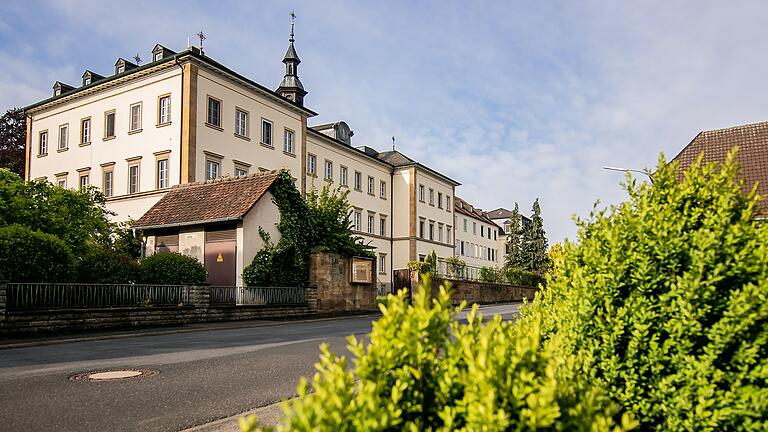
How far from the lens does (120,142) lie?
34.7 meters

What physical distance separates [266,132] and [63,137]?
524 inches

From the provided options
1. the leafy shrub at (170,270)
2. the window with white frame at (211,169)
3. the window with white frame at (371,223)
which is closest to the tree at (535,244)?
the window with white frame at (371,223)

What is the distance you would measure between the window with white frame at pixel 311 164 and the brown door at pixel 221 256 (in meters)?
19.8

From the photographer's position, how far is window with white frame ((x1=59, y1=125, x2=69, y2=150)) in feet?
124

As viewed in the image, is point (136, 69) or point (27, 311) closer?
point (27, 311)

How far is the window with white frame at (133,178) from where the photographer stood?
1321 inches

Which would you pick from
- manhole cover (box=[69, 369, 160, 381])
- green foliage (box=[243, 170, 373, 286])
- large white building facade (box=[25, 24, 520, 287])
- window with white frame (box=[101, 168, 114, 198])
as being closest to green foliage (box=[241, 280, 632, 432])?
manhole cover (box=[69, 369, 160, 381])

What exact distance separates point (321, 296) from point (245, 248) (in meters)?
3.95

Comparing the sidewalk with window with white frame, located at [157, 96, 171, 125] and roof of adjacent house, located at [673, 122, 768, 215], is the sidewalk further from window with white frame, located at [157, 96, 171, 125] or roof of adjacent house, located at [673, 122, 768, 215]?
roof of adjacent house, located at [673, 122, 768, 215]

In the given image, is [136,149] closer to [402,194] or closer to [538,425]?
[402,194]

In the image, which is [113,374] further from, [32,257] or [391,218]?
[391,218]

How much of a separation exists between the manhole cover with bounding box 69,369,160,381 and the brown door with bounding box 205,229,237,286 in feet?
49.1

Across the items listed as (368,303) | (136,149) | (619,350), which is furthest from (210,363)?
(136,149)

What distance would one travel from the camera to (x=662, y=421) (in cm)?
284
